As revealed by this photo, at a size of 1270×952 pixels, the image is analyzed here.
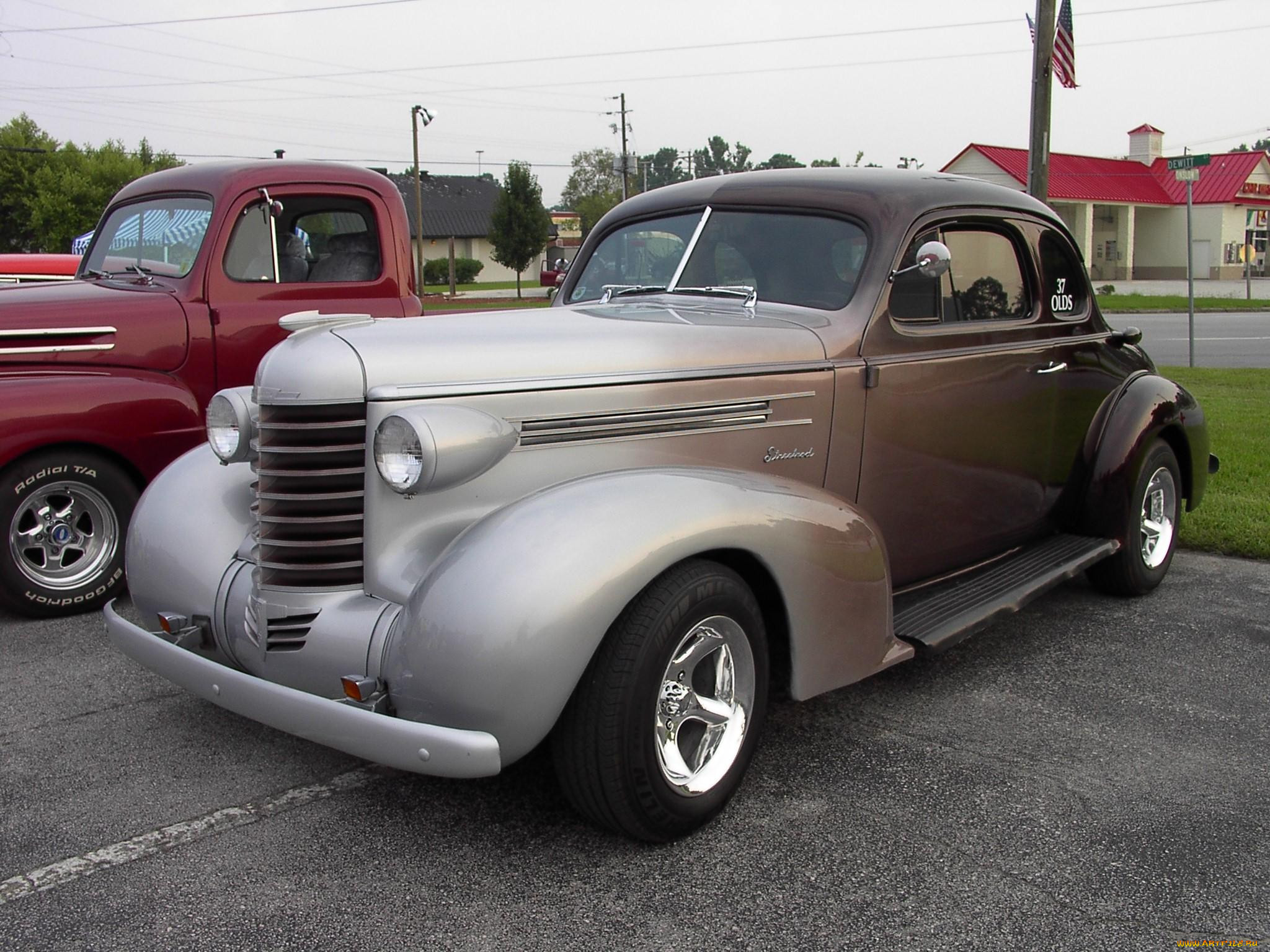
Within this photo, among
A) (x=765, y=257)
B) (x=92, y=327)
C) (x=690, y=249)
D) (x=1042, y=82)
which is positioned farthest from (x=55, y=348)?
(x=1042, y=82)

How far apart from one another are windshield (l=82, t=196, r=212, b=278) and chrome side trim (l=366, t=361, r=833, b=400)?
133 inches

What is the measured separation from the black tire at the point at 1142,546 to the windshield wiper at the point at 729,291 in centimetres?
219

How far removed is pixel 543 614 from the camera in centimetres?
248

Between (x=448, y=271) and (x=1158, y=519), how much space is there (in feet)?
178

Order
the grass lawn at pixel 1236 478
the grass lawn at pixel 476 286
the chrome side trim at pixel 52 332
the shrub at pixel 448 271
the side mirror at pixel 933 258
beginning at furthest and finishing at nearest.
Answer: the shrub at pixel 448 271, the grass lawn at pixel 476 286, the grass lawn at pixel 1236 478, the chrome side trim at pixel 52 332, the side mirror at pixel 933 258

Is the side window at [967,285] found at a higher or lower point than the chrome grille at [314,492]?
higher

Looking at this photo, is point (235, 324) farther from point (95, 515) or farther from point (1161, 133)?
point (1161, 133)

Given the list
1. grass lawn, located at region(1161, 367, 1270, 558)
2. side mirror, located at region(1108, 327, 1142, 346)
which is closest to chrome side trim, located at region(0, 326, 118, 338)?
side mirror, located at region(1108, 327, 1142, 346)

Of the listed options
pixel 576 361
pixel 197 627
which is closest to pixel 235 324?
pixel 197 627

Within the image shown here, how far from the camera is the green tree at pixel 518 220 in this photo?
43.8m

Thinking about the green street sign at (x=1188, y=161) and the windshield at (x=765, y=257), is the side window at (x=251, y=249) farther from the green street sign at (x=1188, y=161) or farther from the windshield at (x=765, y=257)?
the green street sign at (x=1188, y=161)

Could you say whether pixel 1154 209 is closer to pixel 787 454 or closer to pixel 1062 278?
pixel 1062 278

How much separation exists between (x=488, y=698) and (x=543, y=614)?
0.74 ft

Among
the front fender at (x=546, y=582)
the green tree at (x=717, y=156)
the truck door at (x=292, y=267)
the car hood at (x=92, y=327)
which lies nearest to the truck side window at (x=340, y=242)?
the truck door at (x=292, y=267)
